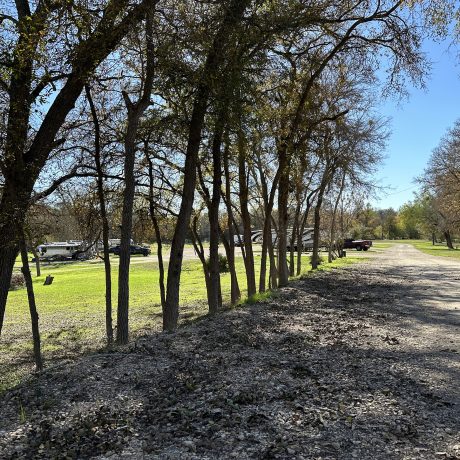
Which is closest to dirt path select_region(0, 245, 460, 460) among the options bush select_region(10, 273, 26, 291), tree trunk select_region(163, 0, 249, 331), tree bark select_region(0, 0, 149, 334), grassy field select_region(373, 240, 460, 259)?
tree trunk select_region(163, 0, 249, 331)

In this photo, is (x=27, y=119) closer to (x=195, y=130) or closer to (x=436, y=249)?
(x=195, y=130)

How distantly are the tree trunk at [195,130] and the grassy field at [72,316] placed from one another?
323 cm

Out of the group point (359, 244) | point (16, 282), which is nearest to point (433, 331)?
point (16, 282)

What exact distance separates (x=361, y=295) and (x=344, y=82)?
26.1 ft

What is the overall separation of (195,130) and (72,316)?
11.4 meters

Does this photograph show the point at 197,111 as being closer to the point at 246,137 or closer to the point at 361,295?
the point at 246,137

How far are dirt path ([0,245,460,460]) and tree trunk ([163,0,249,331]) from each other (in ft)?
7.63

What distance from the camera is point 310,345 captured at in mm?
6480

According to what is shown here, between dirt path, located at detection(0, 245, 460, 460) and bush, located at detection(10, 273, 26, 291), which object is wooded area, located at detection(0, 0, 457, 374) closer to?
dirt path, located at detection(0, 245, 460, 460)

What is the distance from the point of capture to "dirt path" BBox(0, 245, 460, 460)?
131 inches

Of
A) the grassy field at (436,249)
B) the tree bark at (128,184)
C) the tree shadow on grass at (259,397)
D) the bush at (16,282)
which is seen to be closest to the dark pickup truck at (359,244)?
the grassy field at (436,249)

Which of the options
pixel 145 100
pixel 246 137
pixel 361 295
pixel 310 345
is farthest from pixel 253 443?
pixel 361 295

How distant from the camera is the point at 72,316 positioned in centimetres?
1781

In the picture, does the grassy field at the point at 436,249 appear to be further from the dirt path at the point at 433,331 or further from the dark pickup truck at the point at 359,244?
the dirt path at the point at 433,331
